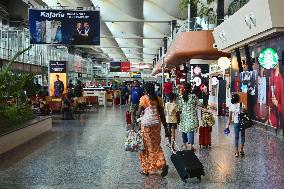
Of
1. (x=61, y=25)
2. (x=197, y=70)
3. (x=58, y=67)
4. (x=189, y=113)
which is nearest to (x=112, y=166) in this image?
(x=189, y=113)

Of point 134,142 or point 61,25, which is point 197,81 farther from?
point 134,142

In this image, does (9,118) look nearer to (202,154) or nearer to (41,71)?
(202,154)

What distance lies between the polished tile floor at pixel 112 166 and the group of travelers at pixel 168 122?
0.98 feet

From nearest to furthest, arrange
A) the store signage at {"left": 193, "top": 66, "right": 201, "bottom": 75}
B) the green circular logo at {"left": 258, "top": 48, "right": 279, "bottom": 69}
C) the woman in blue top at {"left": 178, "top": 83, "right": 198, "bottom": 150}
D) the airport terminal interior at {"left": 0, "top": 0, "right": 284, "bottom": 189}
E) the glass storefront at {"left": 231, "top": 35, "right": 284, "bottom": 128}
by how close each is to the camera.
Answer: the airport terminal interior at {"left": 0, "top": 0, "right": 284, "bottom": 189}, the woman in blue top at {"left": 178, "top": 83, "right": 198, "bottom": 150}, the green circular logo at {"left": 258, "top": 48, "right": 279, "bottom": 69}, the glass storefront at {"left": 231, "top": 35, "right": 284, "bottom": 128}, the store signage at {"left": 193, "top": 66, "right": 201, "bottom": 75}

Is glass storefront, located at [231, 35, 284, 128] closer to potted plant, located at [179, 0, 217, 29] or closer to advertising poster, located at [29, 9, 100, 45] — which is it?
potted plant, located at [179, 0, 217, 29]

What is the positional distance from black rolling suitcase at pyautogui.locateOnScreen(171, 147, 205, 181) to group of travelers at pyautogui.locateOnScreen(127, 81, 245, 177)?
1.23 ft

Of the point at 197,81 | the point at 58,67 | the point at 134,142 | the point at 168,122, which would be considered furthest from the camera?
the point at 197,81

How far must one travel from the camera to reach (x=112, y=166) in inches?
372

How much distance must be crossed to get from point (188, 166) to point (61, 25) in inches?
614

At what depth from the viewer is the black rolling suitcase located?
788cm

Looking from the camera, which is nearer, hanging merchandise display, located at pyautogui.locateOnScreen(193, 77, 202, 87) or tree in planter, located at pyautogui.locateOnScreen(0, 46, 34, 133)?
tree in planter, located at pyautogui.locateOnScreen(0, 46, 34, 133)

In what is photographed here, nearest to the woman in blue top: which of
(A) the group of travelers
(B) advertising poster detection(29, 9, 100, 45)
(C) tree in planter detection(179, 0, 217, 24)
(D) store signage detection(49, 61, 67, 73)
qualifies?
(A) the group of travelers

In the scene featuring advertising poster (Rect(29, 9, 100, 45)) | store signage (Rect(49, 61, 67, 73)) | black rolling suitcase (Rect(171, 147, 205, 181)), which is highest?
advertising poster (Rect(29, 9, 100, 45))

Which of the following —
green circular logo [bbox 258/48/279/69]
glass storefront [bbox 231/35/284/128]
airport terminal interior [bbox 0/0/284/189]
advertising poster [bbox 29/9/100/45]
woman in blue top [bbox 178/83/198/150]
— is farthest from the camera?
advertising poster [bbox 29/9/100/45]
